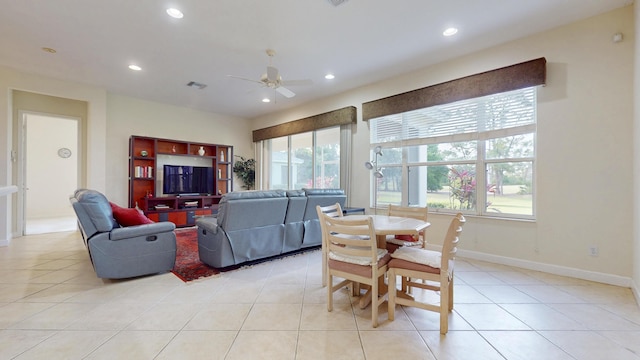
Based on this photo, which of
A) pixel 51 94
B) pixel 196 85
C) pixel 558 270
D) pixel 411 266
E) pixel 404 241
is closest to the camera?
pixel 411 266

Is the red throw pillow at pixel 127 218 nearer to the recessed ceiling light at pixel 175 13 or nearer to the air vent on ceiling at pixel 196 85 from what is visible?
the recessed ceiling light at pixel 175 13

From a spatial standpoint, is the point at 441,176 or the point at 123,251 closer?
the point at 123,251

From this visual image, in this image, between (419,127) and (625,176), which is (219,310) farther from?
(625,176)

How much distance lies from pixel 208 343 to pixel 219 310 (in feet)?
1.54

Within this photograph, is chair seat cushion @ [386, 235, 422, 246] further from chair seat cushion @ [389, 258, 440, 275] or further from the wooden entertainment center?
the wooden entertainment center

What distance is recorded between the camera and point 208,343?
6.06 feet

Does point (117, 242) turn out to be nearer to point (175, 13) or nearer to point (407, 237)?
point (175, 13)

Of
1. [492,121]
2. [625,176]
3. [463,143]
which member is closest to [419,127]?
[463,143]

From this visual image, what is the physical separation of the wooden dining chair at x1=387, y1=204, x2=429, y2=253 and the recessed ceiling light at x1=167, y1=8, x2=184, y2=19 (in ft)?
10.8

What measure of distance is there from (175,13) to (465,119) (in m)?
4.08

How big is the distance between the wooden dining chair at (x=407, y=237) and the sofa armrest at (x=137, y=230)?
256 cm

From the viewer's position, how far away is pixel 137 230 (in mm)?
2928

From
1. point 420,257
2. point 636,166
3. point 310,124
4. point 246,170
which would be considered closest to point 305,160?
point 310,124

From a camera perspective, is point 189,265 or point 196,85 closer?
point 189,265
